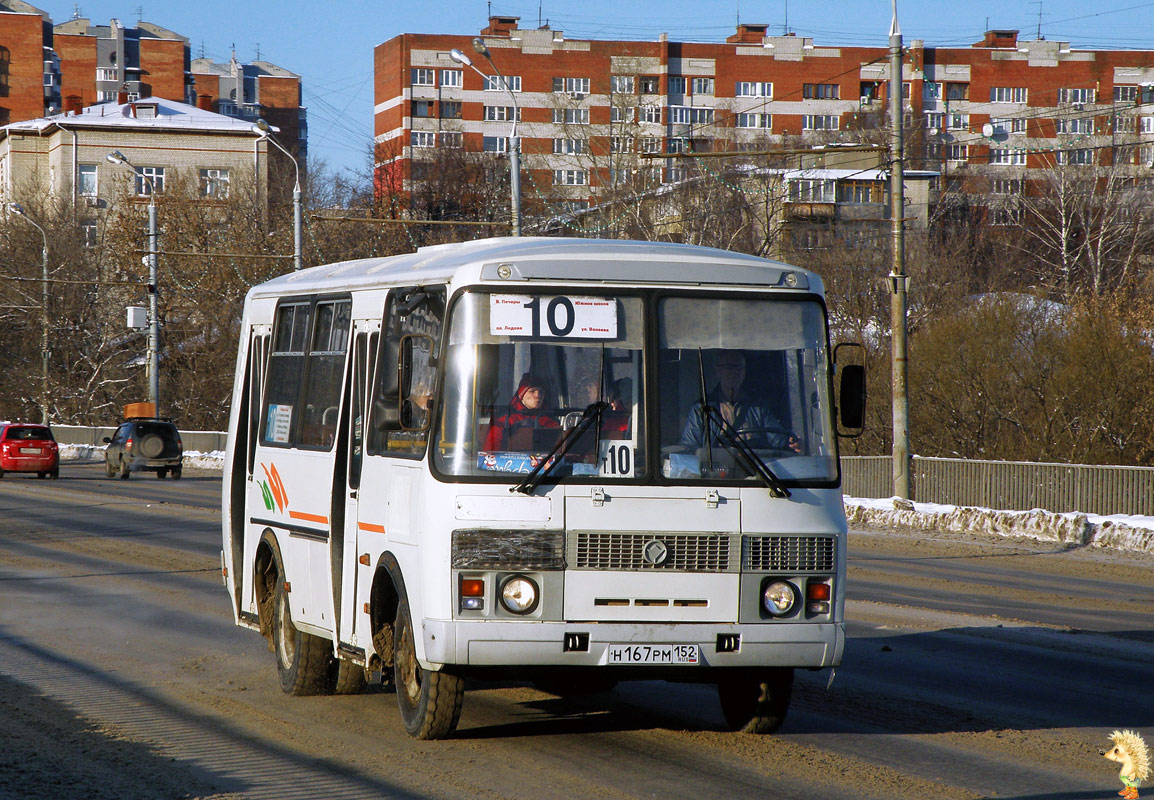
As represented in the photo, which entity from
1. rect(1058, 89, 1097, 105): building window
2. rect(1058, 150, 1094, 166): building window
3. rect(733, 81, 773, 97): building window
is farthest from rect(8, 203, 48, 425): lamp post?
rect(1058, 89, 1097, 105): building window

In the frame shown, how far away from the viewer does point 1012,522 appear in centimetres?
2575

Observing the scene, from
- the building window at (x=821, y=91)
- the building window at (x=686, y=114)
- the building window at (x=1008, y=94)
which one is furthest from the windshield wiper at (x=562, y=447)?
the building window at (x=1008, y=94)

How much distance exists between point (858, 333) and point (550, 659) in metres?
34.8

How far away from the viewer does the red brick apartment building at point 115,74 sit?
11988 cm

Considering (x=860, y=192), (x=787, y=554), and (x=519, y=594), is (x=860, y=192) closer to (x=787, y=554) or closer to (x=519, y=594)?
(x=787, y=554)

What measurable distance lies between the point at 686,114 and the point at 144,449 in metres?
70.9

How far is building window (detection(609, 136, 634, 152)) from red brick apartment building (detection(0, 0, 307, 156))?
53569mm

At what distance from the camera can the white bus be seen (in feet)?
24.6

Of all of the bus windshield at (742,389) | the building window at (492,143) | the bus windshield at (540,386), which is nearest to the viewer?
the bus windshield at (540,386)

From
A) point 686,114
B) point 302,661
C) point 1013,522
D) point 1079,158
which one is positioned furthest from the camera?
point 686,114

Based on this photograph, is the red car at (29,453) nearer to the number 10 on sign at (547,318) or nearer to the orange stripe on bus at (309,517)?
the orange stripe on bus at (309,517)

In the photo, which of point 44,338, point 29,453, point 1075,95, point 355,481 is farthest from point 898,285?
point 1075,95

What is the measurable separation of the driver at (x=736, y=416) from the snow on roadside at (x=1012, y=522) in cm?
1662

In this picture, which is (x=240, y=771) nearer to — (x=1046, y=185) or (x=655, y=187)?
(x=655, y=187)
